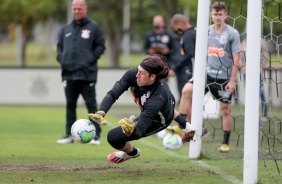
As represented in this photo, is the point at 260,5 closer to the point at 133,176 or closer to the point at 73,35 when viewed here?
the point at 133,176

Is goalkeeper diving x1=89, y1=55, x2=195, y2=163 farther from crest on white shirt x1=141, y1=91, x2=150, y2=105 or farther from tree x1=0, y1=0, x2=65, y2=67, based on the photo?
tree x1=0, y1=0, x2=65, y2=67

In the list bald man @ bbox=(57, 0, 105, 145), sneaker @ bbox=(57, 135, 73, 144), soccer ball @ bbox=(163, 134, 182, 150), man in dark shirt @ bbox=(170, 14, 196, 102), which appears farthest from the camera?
man in dark shirt @ bbox=(170, 14, 196, 102)

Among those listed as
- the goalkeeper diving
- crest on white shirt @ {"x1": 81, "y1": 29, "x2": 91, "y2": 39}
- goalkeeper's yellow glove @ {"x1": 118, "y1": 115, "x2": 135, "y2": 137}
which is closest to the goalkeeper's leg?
the goalkeeper diving

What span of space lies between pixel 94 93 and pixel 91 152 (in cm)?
171

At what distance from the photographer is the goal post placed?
8.59 m

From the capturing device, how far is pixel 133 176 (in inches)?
365

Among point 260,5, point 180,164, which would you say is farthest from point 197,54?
point 260,5

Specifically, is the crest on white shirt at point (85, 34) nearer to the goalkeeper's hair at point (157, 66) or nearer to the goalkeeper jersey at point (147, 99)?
the goalkeeper jersey at point (147, 99)

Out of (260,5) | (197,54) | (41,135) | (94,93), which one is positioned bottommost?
(41,135)

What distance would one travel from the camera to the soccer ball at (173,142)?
12.7m

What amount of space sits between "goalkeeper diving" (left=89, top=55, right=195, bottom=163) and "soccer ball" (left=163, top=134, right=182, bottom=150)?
10.1 ft

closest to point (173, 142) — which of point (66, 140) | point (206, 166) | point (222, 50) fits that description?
point (222, 50)

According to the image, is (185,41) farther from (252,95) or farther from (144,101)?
Answer: (252,95)

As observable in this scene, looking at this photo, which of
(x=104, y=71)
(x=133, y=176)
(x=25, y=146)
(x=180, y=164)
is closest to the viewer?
(x=133, y=176)
